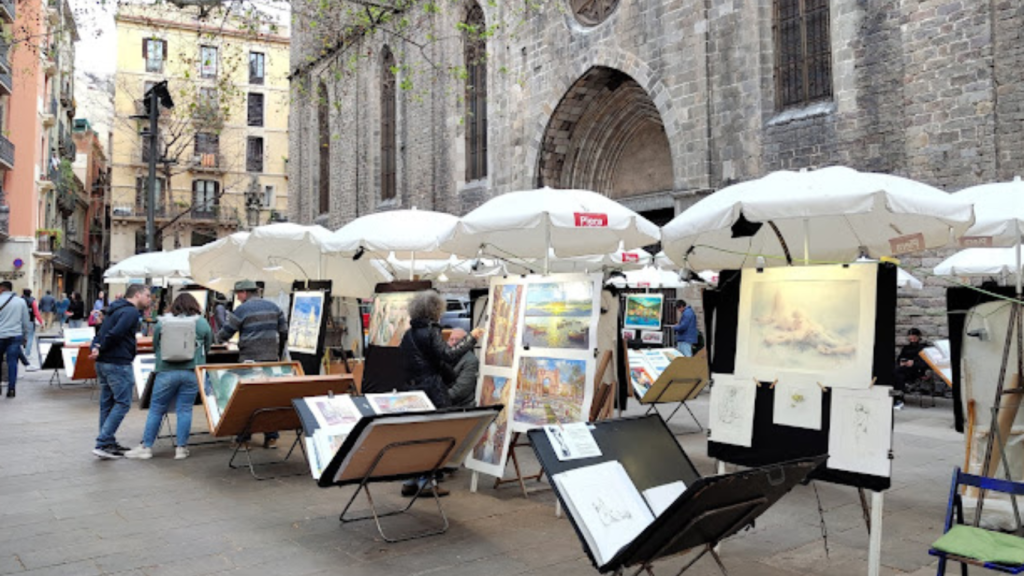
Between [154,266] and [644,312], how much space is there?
399 inches

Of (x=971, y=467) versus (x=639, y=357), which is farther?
(x=639, y=357)

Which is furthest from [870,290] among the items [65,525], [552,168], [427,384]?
[552,168]

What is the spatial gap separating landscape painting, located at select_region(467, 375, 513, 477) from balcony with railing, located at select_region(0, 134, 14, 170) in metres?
30.4

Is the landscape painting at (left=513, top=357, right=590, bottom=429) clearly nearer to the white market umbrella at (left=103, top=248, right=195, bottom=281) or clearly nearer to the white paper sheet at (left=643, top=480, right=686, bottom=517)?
the white paper sheet at (left=643, top=480, right=686, bottom=517)

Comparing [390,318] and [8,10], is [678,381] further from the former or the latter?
[8,10]

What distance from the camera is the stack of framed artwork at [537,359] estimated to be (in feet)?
20.4

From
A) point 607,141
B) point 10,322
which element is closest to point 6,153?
point 10,322

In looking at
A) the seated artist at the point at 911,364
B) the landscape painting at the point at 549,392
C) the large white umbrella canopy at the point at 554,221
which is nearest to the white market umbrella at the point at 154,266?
the large white umbrella canopy at the point at 554,221

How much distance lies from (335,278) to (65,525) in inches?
257

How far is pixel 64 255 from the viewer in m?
45.4

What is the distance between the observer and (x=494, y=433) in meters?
6.54

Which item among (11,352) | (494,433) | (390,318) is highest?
(390,318)

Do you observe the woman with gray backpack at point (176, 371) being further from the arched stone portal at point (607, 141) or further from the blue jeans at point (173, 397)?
the arched stone portal at point (607, 141)

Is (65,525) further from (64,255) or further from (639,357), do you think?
(64,255)
